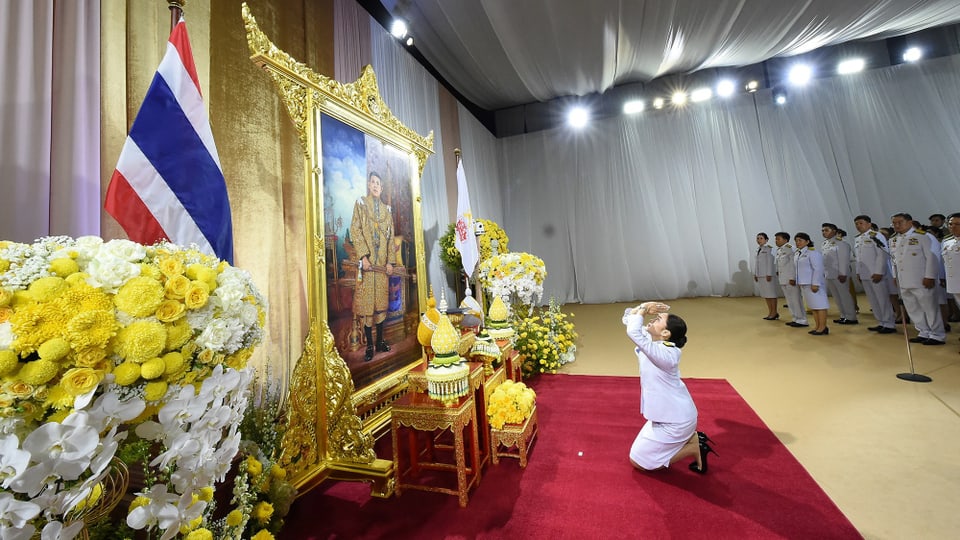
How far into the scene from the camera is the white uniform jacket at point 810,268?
571cm

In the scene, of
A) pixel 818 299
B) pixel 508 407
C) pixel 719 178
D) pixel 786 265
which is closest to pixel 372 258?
pixel 508 407

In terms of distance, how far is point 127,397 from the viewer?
85cm

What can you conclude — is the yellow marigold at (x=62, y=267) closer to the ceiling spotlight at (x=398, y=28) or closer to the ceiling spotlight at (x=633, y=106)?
the ceiling spotlight at (x=398, y=28)

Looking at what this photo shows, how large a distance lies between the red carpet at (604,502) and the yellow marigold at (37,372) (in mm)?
1586

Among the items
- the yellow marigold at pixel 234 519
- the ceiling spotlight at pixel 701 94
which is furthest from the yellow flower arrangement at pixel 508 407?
the ceiling spotlight at pixel 701 94

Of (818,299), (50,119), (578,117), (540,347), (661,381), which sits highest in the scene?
(578,117)

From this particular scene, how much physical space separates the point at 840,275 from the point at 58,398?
28.1 feet

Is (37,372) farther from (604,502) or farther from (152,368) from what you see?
(604,502)

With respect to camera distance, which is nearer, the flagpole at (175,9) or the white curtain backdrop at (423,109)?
the flagpole at (175,9)

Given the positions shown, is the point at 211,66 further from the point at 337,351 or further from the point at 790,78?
the point at 790,78

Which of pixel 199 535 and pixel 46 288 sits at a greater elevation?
pixel 46 288

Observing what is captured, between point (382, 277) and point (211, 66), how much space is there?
1892 millimetres

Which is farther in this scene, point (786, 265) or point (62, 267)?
point (786, 265)

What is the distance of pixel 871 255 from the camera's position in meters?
5.60
